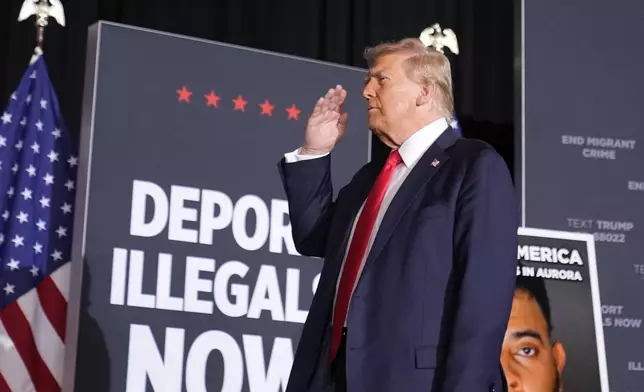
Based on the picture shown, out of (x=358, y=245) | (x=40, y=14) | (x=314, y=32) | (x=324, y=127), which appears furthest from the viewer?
(x=314, y=32)

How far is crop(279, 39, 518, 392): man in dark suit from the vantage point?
1929 millimetres

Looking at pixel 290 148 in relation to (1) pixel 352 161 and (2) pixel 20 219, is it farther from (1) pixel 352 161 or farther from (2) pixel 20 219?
(2) pixel 20 219

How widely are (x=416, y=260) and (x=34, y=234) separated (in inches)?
89.5

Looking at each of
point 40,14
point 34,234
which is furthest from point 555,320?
point 40,14

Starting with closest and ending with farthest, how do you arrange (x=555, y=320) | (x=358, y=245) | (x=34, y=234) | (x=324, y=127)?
(x=358, y=245) < (x=324, y=127) < (x=555, y=320) < (x=34, y=234)

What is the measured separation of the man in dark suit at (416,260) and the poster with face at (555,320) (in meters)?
1.41

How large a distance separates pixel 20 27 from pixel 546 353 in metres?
2.62

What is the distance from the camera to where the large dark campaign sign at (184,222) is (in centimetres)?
370

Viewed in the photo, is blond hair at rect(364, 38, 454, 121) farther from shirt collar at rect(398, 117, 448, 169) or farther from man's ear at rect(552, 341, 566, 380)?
man's ear at rect(552, 341, 566, 380)

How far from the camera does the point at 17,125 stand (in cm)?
405

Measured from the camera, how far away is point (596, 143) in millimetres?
4797

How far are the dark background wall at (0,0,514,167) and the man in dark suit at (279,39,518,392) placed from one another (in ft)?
8.76

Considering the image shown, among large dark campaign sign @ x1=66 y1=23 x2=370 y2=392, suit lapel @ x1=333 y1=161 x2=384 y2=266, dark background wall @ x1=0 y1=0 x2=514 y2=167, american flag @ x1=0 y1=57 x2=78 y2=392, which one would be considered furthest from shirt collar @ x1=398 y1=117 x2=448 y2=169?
dark background wall @ x1=0 y1=0 x2=514 y2=167

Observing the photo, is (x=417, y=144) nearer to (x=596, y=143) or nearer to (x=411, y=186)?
(x=411, y=186)
